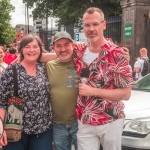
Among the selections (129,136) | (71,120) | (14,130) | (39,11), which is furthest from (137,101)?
(39,11)

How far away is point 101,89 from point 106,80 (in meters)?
0.10

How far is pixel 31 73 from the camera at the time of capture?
9.78 ft

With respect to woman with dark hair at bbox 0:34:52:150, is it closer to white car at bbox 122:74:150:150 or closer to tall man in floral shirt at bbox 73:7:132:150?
tall man in floral shirt at bbox 73:7:132:150

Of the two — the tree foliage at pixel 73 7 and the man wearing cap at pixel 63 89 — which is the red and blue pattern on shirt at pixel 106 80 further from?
the tree foliage at pixel 73 7

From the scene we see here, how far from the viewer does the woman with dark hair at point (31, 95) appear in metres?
2.88

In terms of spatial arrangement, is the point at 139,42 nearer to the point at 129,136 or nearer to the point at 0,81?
the point at 129,136

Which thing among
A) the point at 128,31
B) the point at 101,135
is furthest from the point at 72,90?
the point at 128,31

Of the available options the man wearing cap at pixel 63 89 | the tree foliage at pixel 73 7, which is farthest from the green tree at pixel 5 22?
the man wearing cap at pixel 63 89

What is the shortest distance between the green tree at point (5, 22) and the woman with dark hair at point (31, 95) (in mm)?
39961

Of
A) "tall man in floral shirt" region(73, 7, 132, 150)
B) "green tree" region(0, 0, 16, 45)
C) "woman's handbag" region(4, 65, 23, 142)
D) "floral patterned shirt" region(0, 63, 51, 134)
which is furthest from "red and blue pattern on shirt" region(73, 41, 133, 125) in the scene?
"green tree" region(0, 0, 16, 45)

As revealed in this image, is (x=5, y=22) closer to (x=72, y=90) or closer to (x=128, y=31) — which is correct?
(x=128, y=31)

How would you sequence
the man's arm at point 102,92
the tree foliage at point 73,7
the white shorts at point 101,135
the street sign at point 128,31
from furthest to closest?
the tree foliage at point 73,7, the street sign at point 128,31, the white shorts at point 101,135, the man's arm at point 102,92

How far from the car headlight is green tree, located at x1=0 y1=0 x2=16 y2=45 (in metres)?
39.9

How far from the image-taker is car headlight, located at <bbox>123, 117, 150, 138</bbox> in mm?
3389
